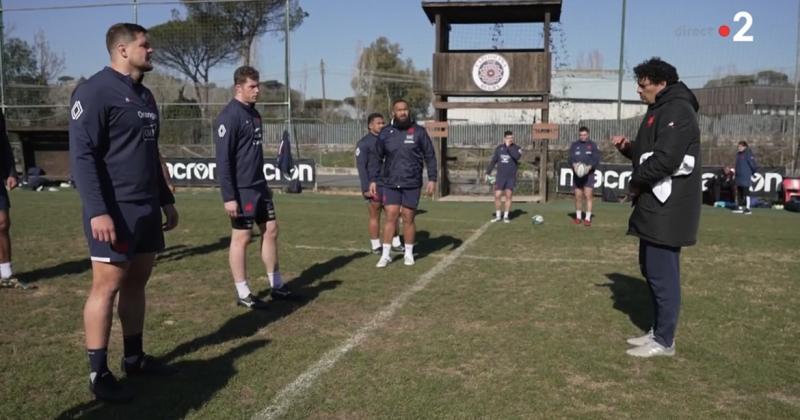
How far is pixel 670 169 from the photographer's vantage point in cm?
447

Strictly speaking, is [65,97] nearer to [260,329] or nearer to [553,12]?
[553,12]

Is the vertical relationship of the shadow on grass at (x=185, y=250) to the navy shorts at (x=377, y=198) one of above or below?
below

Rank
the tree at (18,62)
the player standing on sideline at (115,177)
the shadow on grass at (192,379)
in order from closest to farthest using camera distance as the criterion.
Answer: the player standing on sideline at (115,177) → the shadow on grass at (192,379) → the tree at (18,62)

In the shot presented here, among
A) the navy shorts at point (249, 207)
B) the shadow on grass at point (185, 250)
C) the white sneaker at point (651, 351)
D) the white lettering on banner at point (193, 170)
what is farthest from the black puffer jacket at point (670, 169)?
the white lettering on banner at point (193, 170)

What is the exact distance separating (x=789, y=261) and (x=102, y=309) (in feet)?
28.5

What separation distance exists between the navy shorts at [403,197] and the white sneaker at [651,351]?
377cm

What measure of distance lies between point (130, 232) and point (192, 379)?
109 centimetres

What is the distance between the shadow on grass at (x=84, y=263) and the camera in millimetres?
7289

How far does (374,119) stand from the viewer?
9562mm

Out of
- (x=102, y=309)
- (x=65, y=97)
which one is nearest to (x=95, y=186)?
(x=102, y=309)

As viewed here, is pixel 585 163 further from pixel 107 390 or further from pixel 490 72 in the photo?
pixel 107 390

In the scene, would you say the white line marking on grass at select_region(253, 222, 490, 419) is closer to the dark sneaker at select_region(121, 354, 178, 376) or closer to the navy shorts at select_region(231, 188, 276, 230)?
the dark sneaker at select_region(121, 354, 178, 376)

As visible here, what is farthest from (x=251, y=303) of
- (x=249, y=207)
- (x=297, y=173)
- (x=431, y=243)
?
(x=297, y=173)

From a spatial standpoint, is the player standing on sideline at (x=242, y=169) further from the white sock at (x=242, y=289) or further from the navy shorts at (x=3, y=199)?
the navy shorts at (x=3, y=199)
